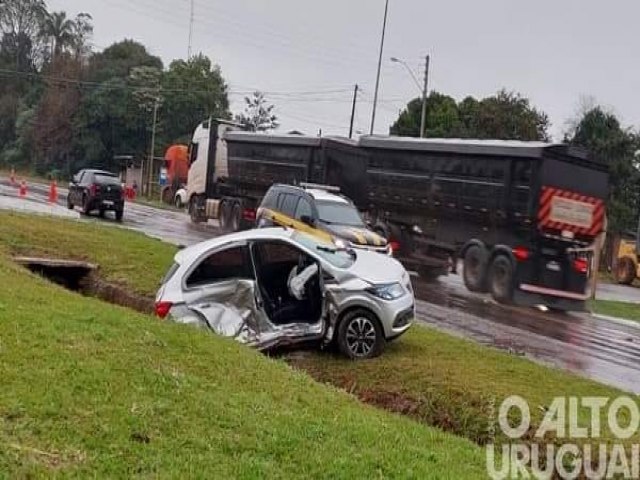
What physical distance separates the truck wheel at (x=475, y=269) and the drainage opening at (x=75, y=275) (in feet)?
33.0

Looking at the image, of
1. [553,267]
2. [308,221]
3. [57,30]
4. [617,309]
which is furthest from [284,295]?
[57,30]

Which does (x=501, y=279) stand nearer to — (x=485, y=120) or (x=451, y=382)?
(x=451, y=382)

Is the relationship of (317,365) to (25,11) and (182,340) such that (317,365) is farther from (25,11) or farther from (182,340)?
(25,11)

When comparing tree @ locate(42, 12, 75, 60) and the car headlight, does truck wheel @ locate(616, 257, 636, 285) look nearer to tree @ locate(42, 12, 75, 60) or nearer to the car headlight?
the car headlight

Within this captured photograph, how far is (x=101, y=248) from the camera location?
16531 millimetres

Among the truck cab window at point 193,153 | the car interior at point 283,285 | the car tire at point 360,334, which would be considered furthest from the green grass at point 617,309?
the truck cab window at point 193,153

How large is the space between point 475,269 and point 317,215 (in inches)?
179

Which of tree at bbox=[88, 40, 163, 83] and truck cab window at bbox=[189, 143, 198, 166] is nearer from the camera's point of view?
truck cab window at bbox=[189, 143, 198, 166]

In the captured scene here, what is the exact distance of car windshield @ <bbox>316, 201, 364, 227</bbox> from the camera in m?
19.5

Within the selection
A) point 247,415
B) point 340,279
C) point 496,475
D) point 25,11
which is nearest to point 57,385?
point 247,415

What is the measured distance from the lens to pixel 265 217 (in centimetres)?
2061

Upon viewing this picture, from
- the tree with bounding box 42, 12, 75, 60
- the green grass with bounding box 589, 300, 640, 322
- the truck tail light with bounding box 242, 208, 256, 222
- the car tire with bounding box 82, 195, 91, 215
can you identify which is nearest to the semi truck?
the green grass with bounding box 589, 300, 640, 322

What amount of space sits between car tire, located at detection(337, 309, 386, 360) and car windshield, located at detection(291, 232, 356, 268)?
75cm

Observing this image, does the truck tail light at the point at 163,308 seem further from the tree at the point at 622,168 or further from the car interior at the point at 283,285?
the tree at the point at 622,168
